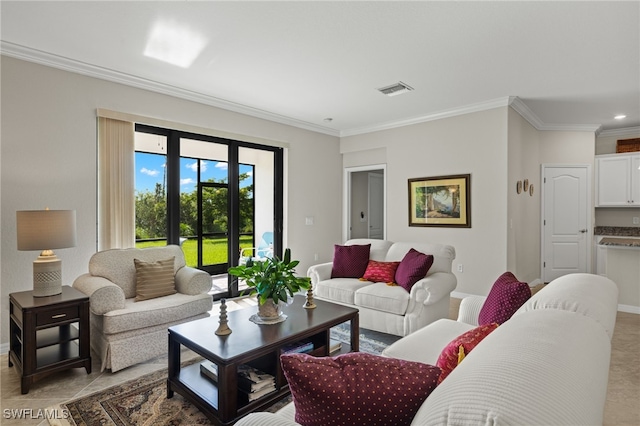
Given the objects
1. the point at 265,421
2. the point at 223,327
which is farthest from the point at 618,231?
the point at 265,421

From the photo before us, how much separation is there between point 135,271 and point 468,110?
4542mm

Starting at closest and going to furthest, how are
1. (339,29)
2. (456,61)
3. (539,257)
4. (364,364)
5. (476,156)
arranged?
1. (364,364)
2. (339,29)
3. (456,61)
4. (476,156)
5. (539,257)

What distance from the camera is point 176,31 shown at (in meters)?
2.72

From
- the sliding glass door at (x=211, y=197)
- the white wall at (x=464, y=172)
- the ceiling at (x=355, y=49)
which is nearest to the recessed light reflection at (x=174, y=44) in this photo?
the ceiling at (x=355, y=49)

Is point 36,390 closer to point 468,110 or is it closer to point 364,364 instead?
point 364,364

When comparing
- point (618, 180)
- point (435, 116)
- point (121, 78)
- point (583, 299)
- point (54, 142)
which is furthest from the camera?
point (618, 180)

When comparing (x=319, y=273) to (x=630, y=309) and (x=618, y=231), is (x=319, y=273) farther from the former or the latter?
(x=618, y=231)

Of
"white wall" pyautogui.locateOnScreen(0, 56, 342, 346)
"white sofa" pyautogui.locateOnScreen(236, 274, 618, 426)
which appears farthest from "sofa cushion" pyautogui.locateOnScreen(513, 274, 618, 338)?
"white wall" pyautogui.locateOnScreen(0, 56, 342, 346)

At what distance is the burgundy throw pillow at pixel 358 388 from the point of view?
0.85 m

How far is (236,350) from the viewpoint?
1.93 metres

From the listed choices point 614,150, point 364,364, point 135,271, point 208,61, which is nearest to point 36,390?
point 135,271

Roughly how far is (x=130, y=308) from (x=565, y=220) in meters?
6.54

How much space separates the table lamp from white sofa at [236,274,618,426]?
2421 mm

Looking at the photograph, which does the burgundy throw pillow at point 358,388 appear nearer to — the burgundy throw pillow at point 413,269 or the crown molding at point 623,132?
the burgundy throw pillow at point 413,269
